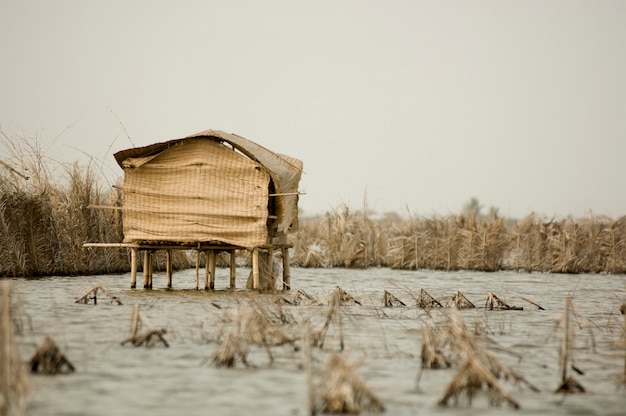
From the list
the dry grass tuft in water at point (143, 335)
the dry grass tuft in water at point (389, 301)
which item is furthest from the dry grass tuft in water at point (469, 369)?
the dry grass tuft in water at point (389, 301)

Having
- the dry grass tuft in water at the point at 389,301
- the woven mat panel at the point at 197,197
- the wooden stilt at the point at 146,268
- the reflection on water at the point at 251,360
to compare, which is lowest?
the reflection on water at the point at 251,360

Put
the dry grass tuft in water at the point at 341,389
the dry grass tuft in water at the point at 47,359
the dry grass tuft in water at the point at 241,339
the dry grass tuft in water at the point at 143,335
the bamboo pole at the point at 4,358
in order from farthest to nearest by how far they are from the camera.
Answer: the dry grass tuft in water at the point at 143,335 < the dry grass tuft in water at the point at 241,339 < the dry grass tuft in water at the point at 47,359 < the dry grass tuft in water at the point at 341,389 < the bamboo pole at the point at 4,358

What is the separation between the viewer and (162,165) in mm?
20969

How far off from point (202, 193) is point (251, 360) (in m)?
10.0

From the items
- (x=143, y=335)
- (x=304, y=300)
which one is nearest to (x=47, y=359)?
(x=143, y=335)

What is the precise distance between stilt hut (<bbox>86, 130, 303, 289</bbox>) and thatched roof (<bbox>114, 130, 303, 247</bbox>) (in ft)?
0.07

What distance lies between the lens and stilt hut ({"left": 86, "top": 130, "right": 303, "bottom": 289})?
66.9 feet

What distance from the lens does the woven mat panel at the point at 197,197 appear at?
2042 centimetres

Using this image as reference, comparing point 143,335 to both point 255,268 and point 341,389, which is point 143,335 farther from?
point 255,268

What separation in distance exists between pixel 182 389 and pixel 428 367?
119 inches

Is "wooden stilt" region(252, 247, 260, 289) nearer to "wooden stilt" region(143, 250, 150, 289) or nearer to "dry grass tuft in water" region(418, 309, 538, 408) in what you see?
"wooden stilt" region(143, 250, 150, 289)

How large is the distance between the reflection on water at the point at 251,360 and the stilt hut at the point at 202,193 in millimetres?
1338

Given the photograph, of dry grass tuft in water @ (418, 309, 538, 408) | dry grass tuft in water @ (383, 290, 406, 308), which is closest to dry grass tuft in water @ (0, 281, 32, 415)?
dry grass tuft in water @ (418, 309, 538, 408)

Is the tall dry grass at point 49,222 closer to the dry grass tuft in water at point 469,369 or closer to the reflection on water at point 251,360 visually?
the reflection on water at point 251,360
